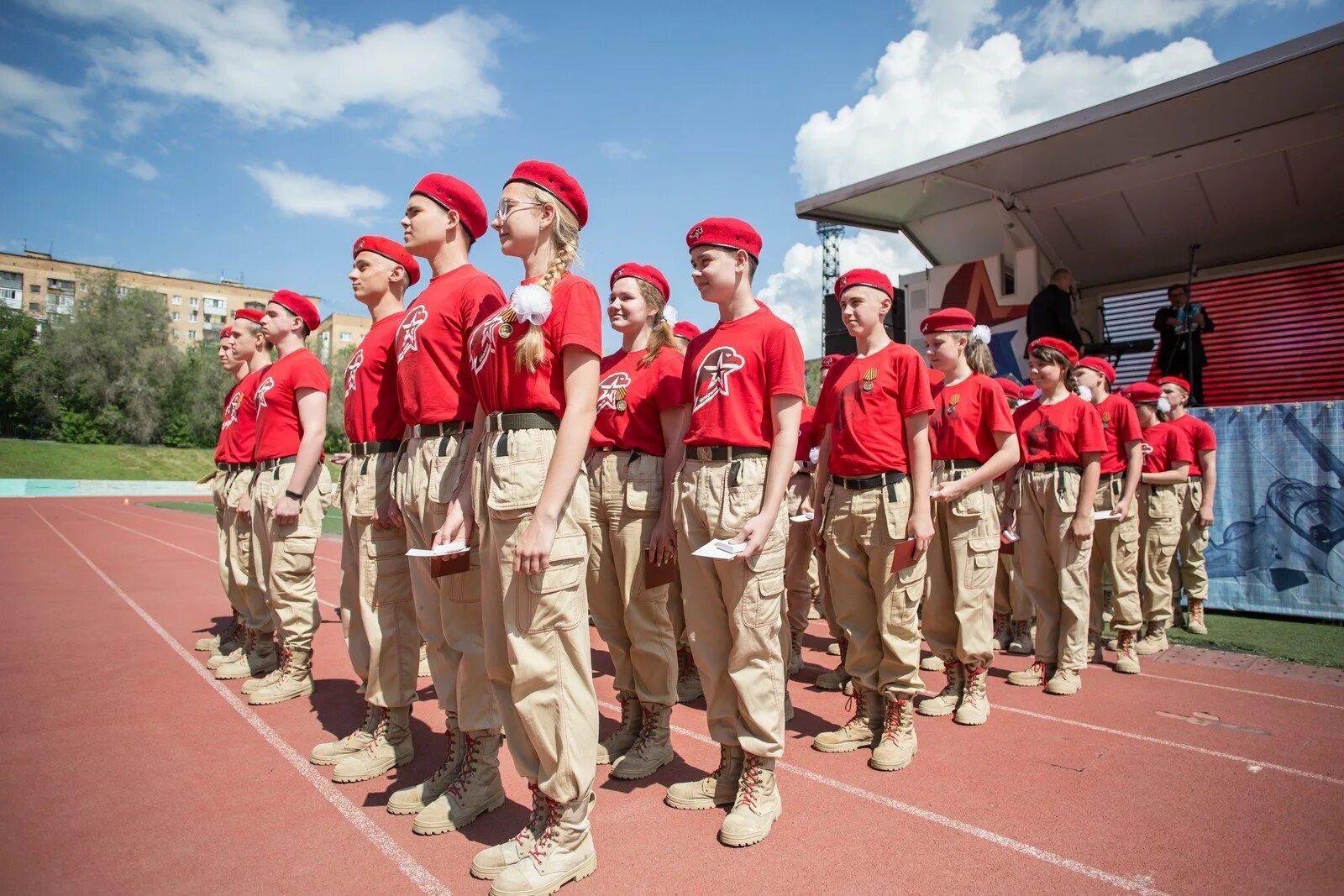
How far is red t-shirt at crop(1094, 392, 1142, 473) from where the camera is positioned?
615 cm

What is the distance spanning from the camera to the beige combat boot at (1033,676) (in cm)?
534

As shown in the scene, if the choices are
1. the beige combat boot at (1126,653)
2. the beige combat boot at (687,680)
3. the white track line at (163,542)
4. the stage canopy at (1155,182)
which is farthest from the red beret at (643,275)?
the stage canopy at (1155,182)

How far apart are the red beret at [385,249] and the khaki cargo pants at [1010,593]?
497cm

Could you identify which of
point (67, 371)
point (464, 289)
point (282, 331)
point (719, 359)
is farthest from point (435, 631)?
point (67, 371)

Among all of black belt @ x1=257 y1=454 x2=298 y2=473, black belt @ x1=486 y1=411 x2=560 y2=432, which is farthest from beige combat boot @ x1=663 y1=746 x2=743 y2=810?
black belt @ x1=257 y1=454 x2=298 y2=473

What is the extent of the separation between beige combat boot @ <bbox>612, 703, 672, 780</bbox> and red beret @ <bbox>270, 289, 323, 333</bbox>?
3.34 metres

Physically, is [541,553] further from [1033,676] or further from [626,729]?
[1033,676]

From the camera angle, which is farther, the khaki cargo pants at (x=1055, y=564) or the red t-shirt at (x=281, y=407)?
the khaki cargo pants at (x=1055, y=564)

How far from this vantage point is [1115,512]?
578 cm

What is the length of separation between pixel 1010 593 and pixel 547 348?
5590 millimetres

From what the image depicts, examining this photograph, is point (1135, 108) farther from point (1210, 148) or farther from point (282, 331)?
point (282, 331)

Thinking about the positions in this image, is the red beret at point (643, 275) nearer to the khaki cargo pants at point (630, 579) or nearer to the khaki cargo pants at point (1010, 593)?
the khaki cargo pants at point (630, 579)

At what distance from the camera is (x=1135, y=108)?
9.02 metres

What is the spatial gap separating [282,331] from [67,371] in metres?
57.5
